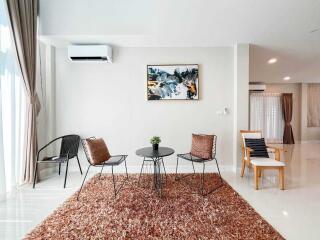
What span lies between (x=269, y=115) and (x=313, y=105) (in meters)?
2.14

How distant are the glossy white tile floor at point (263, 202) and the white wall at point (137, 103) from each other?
2.95 ft

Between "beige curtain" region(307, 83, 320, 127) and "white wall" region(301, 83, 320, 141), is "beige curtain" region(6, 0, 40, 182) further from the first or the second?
"beige curtain" region(307, 83, 320, 127)

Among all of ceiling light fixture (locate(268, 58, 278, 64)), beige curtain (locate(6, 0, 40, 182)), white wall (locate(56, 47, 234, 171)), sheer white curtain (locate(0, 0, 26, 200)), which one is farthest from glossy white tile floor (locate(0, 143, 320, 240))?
ceiling light fixture (locate(268, 58, 278, 64))

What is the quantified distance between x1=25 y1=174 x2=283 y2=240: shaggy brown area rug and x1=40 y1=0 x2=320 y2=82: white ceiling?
278 centimetres

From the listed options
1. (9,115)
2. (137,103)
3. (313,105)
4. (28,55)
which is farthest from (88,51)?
(313,105)

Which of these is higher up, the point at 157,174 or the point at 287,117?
the point at 287,117

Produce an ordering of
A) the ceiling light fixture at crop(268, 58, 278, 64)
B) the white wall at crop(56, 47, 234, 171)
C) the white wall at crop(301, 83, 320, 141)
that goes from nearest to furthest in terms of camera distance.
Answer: the white wall at crop(56, 47, 234, 171)
the ceiling light fixture at crop(268, 58, 278, 64)
the white wall at crop(301, 83, 320, 141)

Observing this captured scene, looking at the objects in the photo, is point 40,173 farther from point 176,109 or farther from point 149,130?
point 176,109

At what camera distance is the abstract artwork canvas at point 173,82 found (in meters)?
3.66

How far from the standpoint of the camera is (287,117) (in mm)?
7328

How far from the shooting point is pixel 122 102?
372 centimetres

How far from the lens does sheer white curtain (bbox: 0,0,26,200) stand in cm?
257

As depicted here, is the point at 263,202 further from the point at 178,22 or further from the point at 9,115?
the point at 9,115

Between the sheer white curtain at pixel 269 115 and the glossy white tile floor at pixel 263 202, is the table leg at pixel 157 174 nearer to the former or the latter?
the glossy white tile floor at pixel 263 202
